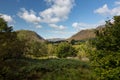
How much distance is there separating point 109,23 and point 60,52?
197ft

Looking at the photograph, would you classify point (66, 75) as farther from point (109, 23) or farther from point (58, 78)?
point (109, 23)

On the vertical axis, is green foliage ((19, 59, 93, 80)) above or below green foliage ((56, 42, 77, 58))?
below

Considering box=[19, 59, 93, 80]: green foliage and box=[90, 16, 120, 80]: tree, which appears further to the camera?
box=[19, 59, 93, 80]: green foliage

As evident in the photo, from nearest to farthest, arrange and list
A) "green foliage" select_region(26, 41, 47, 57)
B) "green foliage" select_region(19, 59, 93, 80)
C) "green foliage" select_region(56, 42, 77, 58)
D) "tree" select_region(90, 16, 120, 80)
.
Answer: "tree" select_region(90, 16, 120, 80) < "green foliage" select_region(19, 59, 93, 80) < "green foliage" select_region(56, 42, 77, 58) < "green foliage" select_region(26, 41, 47, 57)

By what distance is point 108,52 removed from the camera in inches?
695

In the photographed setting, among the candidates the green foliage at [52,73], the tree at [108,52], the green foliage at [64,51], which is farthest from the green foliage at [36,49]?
the tree at [108,52]

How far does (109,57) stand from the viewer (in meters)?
16.9

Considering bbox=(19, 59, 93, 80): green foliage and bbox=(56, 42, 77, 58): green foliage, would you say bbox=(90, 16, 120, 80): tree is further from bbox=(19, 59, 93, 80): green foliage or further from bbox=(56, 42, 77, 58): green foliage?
bbox=(56, 42, 77, 58): green foliage

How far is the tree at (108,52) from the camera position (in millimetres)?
16689

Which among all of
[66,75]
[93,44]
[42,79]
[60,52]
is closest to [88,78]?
[66,75]

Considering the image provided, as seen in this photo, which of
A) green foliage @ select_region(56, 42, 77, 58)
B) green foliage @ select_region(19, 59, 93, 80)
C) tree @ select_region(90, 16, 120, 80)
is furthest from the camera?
green foliage @ select_region(56, 42, 77, 58)

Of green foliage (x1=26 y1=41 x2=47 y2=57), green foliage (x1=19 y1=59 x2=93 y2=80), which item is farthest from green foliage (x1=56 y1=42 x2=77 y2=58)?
green foliage (x1=19 y1=59 x2=93 y2=80)

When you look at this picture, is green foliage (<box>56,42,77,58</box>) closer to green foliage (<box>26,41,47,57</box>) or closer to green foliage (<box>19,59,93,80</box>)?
green foliage (<box>26,41,47,57</box>)

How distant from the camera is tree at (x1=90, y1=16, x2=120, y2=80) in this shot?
54.8ft
